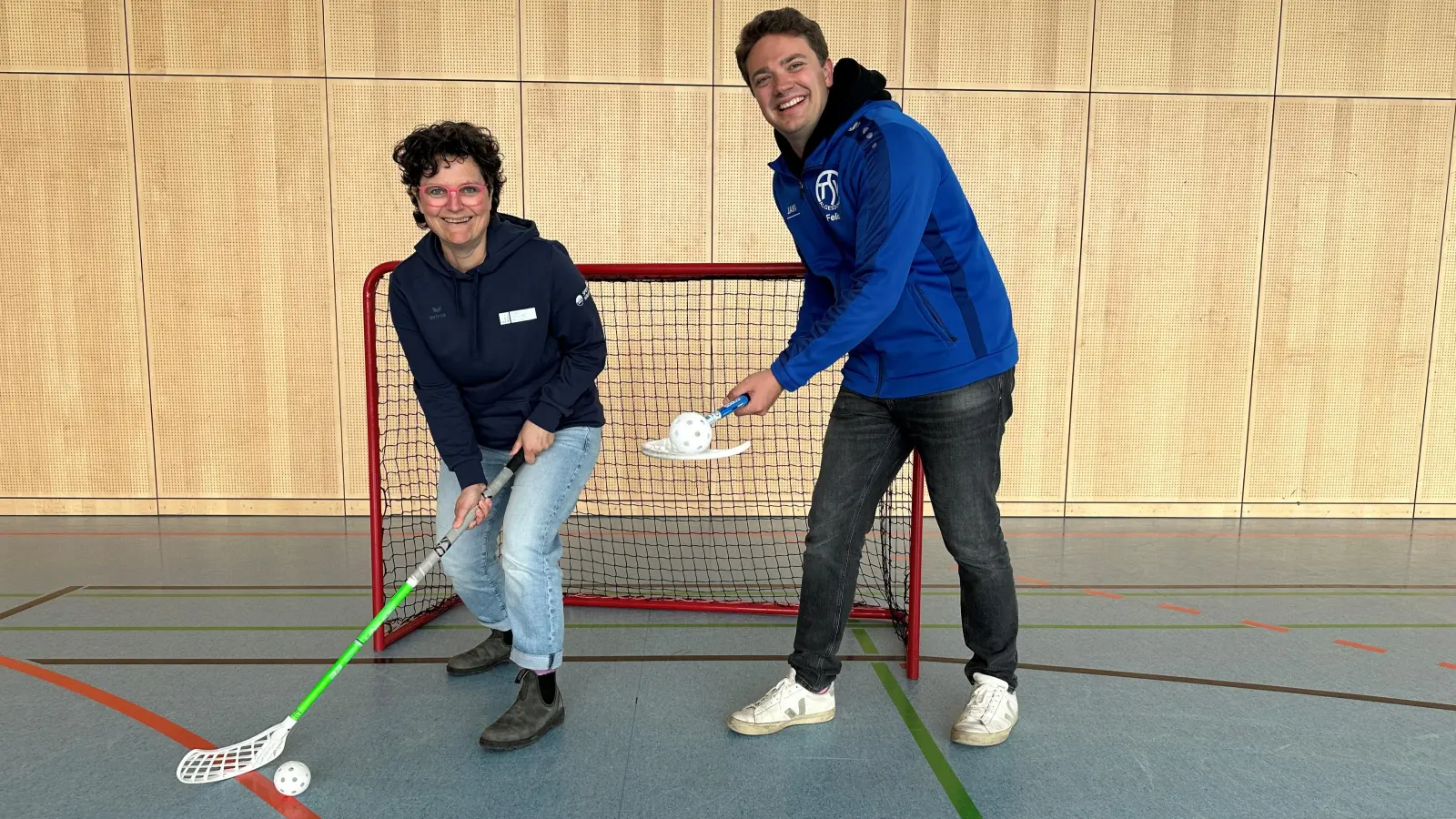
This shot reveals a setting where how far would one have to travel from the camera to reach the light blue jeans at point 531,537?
88.8 inches

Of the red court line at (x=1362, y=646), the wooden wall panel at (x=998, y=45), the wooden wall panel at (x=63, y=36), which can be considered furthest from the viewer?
the wooden wall panel at (x=998, y=45)

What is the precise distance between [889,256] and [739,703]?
4.74ft

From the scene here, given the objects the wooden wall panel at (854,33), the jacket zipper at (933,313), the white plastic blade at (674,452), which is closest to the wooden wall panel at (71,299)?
the wooden wall panel at (854,33)

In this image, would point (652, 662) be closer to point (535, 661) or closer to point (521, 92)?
point (535, 661)

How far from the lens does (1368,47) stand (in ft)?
15.6

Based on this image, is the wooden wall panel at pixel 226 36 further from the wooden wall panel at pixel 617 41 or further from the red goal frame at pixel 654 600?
the red goal frame at pixel 654 600

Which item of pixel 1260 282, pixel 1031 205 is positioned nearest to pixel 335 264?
pixel 1031 205

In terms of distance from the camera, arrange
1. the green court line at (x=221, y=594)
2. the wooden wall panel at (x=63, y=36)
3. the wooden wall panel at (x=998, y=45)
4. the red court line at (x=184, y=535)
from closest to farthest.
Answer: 1. the green court line at (x=221, y=594)
2. the red court line at (x=184, y=535)
3. the wooden wall panel at (x=63, y=36)
4. the wooden wall panel at (x=998, y=45)

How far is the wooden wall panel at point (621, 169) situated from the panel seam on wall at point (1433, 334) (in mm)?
4195

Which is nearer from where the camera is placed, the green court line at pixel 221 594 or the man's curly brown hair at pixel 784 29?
the man's curly brown hair at pixel 784 29

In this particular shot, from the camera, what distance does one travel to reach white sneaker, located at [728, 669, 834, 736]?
240 cm

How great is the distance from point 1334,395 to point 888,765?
A: 431 centimetres

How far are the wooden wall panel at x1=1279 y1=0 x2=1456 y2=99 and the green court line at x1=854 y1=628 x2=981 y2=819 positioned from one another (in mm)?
4214

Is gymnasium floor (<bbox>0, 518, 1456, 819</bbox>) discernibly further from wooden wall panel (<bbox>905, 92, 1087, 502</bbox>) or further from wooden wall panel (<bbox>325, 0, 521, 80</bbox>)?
wooden wall panel (<bbox>325, 0, 521, 80</bbox>)
